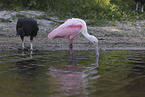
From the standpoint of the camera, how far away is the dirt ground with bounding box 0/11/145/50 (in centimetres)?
1182

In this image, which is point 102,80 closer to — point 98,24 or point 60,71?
point 60,71

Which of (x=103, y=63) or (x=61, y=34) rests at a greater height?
(x=61, y=34)

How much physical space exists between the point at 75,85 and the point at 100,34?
9545 mm

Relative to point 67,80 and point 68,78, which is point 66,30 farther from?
point 67,80

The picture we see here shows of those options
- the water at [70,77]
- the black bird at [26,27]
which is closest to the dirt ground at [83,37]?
the black bird at [26,27]

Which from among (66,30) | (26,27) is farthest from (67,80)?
(26,27)

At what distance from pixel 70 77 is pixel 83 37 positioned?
8.17 m

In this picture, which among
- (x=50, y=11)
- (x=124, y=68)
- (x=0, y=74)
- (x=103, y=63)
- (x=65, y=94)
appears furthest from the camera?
(x=50, y=11)

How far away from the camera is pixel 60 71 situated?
6.57 metres

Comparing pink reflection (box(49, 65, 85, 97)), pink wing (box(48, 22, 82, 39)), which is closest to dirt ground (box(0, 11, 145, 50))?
pink wing (box(48, 22, 82, 39))

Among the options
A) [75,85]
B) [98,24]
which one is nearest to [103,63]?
[75,85]

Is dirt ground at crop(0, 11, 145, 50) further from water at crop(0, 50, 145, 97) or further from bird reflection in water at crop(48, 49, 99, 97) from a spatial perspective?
bird reflection in water at crop(48, 49, 99, 97)

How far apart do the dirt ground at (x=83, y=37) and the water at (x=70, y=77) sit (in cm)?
312

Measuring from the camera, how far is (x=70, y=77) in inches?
232
